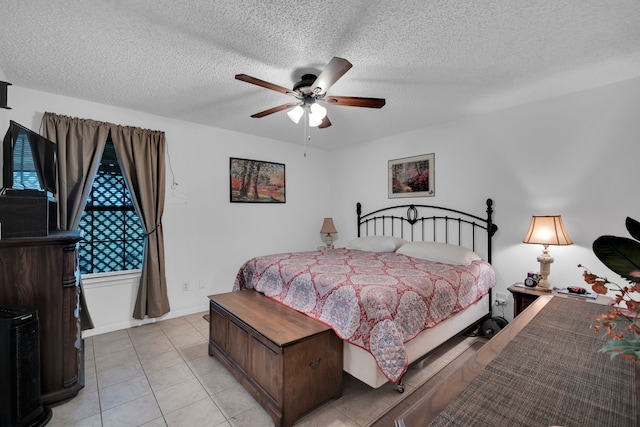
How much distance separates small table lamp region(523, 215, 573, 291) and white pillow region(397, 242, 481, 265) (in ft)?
1.78

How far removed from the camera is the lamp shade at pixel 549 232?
8.13 feet

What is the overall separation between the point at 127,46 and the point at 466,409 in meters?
2.71

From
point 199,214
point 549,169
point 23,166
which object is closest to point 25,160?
point 23,166

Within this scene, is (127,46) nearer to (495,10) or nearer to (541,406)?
(495,10)

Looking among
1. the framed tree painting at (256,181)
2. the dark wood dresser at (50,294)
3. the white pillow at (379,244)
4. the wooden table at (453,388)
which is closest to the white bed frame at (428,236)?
the white pillow at (379,244)

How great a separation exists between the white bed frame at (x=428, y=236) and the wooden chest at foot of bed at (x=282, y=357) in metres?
0.20

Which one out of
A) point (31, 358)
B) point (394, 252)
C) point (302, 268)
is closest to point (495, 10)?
point (302, 268)

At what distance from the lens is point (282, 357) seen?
1695 mm

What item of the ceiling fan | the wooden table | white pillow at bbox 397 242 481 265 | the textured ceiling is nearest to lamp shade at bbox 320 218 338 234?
white pillow at bbox 397 242 481 265

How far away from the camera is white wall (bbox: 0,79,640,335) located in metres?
2.50

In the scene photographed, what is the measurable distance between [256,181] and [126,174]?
5.33 ft

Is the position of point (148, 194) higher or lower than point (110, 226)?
higher

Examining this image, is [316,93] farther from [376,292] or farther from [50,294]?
[50,294]

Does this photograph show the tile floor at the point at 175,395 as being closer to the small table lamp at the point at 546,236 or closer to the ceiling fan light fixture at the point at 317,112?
the small table lamp at the point at 546,236
